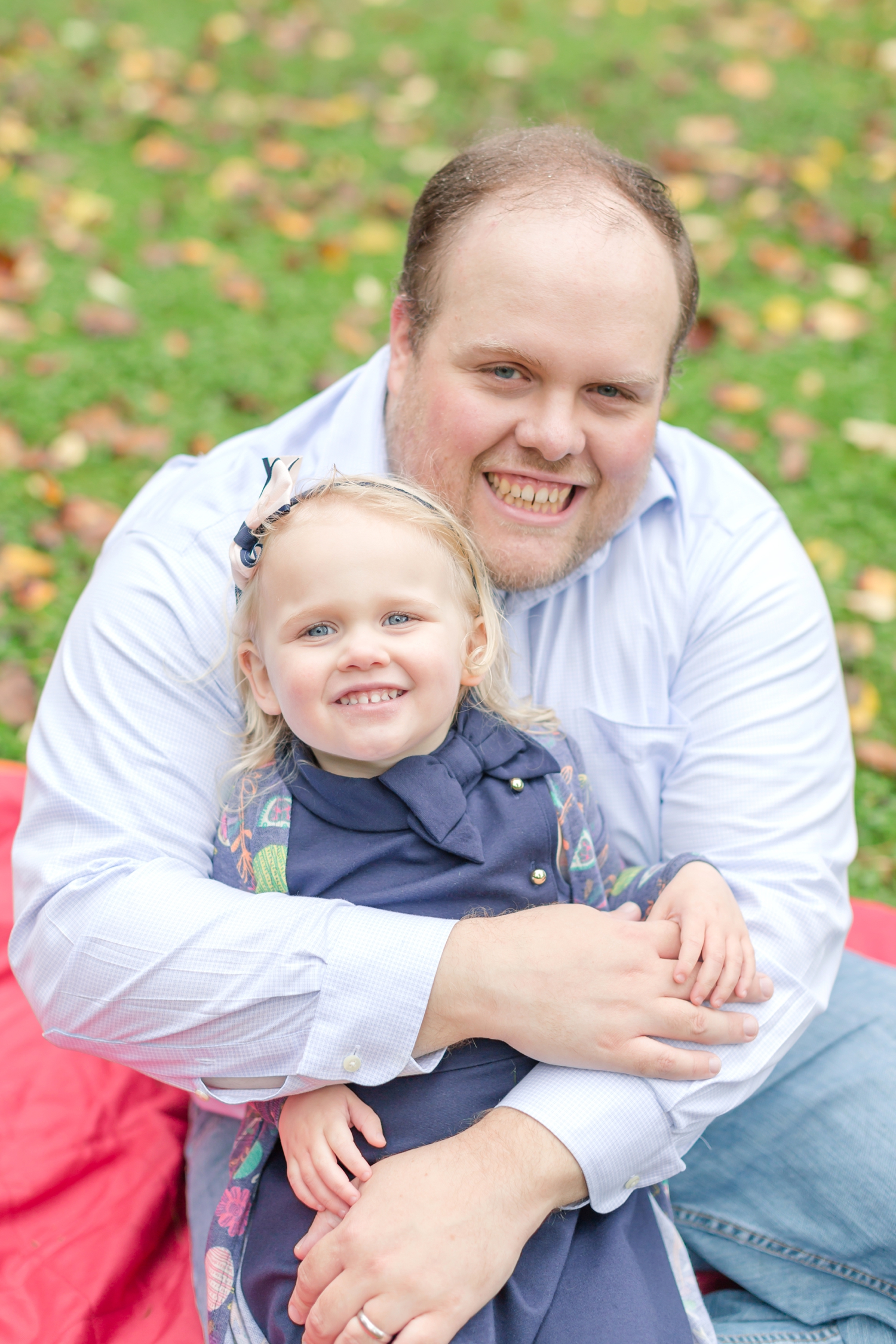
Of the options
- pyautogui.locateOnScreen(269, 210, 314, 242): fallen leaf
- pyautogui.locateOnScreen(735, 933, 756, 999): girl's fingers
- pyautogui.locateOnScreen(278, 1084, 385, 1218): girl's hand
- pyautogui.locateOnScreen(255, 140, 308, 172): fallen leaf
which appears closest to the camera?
pyautogui.locateOnScreen(278, 1084, 385, 1218): girl's hand

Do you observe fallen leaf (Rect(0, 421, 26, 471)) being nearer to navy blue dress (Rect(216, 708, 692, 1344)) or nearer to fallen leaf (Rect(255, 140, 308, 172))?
fallen leaf (Rect(255, 140, 308, 172))

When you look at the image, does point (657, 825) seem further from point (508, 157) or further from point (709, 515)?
point (508, 157)

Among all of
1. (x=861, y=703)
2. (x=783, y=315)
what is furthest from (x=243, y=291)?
(x=861, y=703)

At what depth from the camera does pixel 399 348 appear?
2.64 meters

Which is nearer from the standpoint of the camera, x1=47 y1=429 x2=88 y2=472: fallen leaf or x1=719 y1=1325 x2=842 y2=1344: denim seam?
x1=719 y1=1325 x2=842 y2=1344: denim seam

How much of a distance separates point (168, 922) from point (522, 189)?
5.23ft

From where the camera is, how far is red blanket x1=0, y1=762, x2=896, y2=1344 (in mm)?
2238

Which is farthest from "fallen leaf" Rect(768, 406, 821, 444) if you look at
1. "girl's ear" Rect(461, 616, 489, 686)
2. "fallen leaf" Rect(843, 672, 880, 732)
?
"girl's ear" Rect(461, 616, 489, 686)

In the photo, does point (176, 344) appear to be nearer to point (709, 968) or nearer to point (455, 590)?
point (455, 590)

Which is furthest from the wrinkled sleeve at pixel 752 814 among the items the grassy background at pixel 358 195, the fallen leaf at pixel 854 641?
the fallen leaf at pixel 854 641

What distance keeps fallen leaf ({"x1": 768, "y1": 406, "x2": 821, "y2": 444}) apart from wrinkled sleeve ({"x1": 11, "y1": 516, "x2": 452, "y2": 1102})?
345 centimetres

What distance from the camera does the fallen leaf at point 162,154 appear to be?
6309 mm

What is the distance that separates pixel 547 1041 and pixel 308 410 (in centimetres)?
154

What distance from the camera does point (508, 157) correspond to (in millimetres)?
2492
